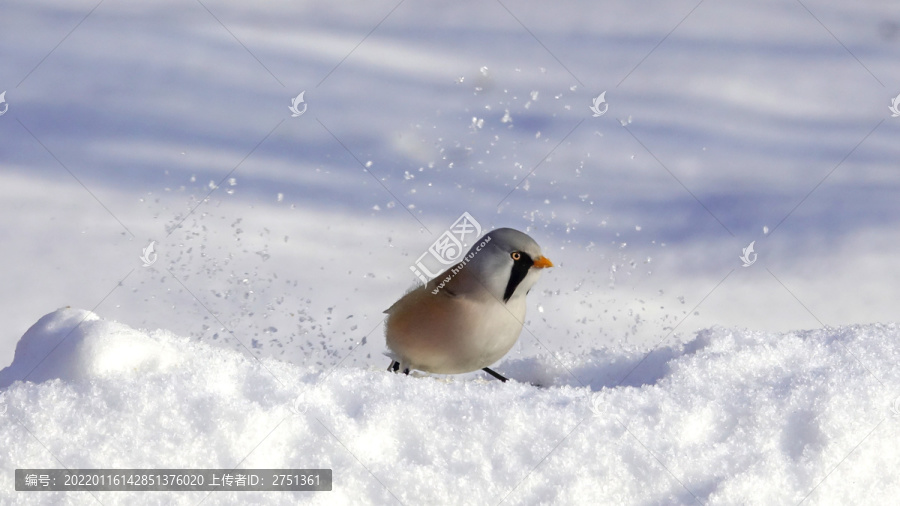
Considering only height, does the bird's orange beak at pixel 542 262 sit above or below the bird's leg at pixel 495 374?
above

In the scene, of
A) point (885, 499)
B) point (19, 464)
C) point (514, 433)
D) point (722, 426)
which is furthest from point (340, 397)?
point (885, 499)

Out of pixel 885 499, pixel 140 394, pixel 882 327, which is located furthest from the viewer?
pixel 882 327

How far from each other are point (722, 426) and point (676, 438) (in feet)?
0.56

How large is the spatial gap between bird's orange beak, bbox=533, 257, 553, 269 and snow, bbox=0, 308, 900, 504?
20.9 inches

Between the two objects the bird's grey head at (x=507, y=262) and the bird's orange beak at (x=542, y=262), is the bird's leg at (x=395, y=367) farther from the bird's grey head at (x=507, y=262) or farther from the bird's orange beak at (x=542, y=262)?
the bird's orange beak at (x=542, y=262)

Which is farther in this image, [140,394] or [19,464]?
[140,394]

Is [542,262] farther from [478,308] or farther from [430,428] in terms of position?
[430,428]

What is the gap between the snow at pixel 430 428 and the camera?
6.46ft

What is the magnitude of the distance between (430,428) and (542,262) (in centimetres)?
95

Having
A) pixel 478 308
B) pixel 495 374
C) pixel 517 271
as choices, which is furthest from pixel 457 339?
pixel 495 374

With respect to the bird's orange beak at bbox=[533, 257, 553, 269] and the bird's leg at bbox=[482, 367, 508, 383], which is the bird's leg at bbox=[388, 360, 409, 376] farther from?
the bird's orange beak at bbox=[533, 257, 553, 269]

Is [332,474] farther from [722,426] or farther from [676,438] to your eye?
[722,426]

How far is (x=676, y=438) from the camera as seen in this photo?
7.18 feet

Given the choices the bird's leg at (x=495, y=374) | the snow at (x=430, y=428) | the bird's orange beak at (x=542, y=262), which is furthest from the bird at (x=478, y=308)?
the snow at (x=430, y=428)
